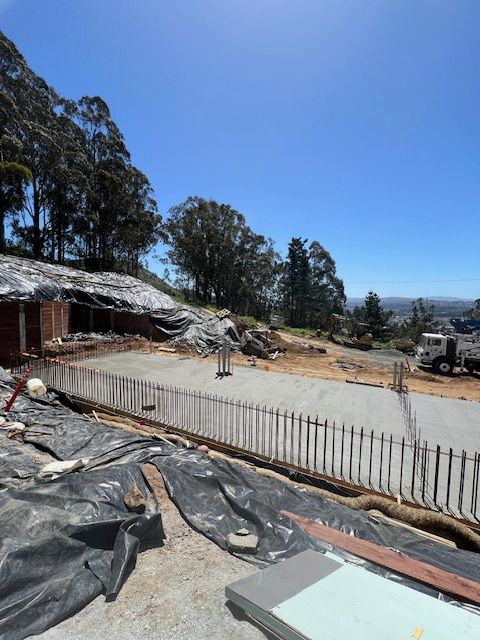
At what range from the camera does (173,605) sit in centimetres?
289

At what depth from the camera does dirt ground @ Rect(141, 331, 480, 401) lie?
52.1ft

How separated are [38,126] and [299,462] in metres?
31.5

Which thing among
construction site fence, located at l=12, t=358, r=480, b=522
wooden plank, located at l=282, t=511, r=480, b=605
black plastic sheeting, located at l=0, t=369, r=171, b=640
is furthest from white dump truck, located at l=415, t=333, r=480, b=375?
black plastic sheeting, located at l=0, t=369, r=171, b=640

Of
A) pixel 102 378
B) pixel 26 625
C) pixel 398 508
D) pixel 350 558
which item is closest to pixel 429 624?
pixel 350 558

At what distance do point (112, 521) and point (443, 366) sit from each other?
20582mm

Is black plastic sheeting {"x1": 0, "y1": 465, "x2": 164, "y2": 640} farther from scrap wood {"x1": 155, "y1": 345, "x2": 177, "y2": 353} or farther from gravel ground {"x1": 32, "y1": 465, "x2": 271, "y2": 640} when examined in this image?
scrap wood {"x1": 155, "y1": 345, "x2": 177, "y2": 353}

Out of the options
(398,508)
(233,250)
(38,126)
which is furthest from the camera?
(233,250)

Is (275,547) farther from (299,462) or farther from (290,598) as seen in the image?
(299,462)

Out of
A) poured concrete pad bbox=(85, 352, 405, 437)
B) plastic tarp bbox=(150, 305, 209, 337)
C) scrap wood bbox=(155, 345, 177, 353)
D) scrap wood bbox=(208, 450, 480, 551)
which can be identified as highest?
plastic tarp bbox=(150, 305, 209, 337)

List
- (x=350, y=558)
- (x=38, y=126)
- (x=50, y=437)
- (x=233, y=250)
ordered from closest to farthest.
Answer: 1. (x=350, y=558)
2. (x=50, y=437)
3. (x=38, y=126)
4. (x=233, y=250)

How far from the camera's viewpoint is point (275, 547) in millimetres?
3701

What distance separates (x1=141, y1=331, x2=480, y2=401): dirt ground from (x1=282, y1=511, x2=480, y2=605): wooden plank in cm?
1071

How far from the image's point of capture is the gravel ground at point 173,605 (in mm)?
2590

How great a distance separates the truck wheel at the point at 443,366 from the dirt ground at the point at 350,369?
351 mm
